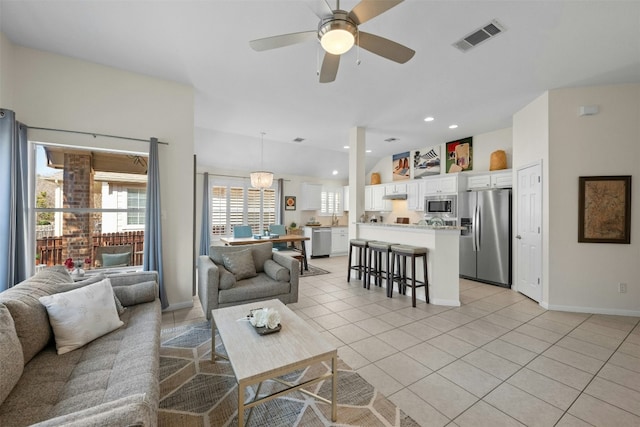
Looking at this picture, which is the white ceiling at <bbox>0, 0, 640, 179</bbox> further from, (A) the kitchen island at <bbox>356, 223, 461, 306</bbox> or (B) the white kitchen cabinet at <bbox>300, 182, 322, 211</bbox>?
(B) the white kitchen cabinet at <bbox>300, 182, 322, 211</bbox>

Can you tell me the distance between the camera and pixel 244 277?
3523mm

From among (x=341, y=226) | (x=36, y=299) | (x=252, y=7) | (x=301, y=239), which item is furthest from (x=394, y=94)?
(x=341, y=226)

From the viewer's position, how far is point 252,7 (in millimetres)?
2146

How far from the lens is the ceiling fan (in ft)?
5.46

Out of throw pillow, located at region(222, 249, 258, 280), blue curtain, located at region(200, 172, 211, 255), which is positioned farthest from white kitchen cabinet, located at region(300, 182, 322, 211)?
throw pillow, located at region(222, 249, 258, 280)

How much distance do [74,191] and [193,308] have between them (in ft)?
6.72

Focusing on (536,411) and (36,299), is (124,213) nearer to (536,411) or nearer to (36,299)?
(36,299)

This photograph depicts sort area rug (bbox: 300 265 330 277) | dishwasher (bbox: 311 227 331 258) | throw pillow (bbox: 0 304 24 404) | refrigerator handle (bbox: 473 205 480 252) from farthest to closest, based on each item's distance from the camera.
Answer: dishwasher (bbox: 311 227 331 258) → area rug (bbox: 300 265 330 277) → refrigerator handle (bbox: 473 205 480 252) → throw pillow (bbox: 0 304 24 404)

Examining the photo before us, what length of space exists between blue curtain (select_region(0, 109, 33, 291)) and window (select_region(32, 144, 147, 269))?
0.28 metres

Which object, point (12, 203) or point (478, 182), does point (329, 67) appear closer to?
point (12, 203)

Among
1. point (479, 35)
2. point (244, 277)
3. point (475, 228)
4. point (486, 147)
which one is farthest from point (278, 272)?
point (486, 147)

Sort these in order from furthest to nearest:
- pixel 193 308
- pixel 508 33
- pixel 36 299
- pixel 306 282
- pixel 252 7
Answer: pixel 306 282, pixel 193 308, pixel 508 33, pixel 252 7, pixel 36 299

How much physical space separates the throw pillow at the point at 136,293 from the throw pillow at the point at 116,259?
114cm

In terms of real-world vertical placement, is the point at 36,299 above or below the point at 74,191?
below
